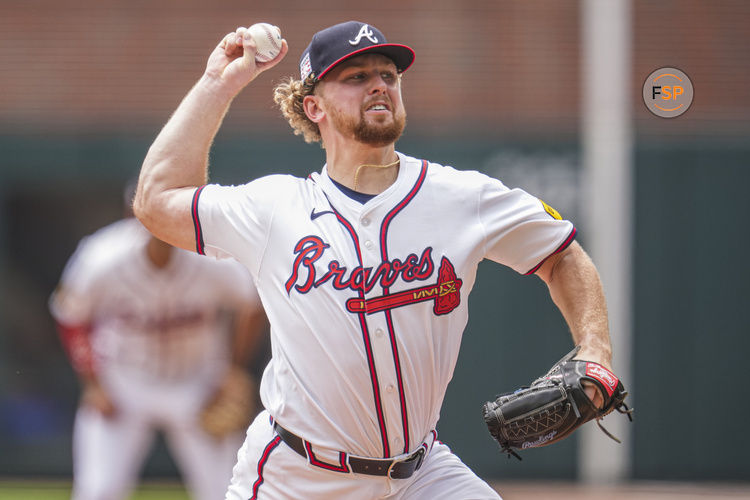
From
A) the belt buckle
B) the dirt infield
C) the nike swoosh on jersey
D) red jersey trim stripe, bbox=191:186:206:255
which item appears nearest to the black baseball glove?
the belt buckle

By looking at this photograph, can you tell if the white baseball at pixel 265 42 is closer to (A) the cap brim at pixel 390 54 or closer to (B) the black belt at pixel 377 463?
(A) the cap brim at pixel 390 54

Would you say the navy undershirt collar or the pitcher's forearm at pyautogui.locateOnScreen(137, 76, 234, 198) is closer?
the navy undershirt collar

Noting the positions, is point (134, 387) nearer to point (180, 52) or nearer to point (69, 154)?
point (69, 154)

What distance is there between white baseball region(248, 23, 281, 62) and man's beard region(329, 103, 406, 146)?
0.42m

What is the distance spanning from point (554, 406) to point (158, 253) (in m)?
3.94

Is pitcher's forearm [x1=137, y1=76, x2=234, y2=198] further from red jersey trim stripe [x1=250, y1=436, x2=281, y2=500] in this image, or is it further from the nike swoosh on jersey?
red jersey trim stripe [x1=250, y1=436, x2=281, y2=500]

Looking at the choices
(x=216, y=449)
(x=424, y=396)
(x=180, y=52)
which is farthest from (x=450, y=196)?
(x=180, y=52)

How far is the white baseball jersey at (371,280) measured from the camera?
3.39m

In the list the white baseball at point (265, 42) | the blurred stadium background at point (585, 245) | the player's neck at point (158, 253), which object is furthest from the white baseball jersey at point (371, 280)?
the blurred stadium background at point (585, 245)

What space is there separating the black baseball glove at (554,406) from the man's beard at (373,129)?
3.17 ft

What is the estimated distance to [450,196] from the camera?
3.50 m

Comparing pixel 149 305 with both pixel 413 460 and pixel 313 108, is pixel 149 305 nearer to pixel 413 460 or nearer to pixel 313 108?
pixel 313 108

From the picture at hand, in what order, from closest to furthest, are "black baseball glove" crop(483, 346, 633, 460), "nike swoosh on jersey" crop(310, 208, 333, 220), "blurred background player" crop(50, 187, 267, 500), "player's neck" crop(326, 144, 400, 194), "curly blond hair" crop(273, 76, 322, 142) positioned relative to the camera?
1. "black baseball glove" crop(483, 346, 633, 460)
2. "nike swoosh on jersey" crop(310, 208, 333, 220)
3. "player's neck" crop(326, 144, 400, 194)
4. "curly blond hair" crop(273, 76, 322, 142)
5. "blurred background player" crop(50, 187, 267, 500)

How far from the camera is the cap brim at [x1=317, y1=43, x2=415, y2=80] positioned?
11.6 feet
